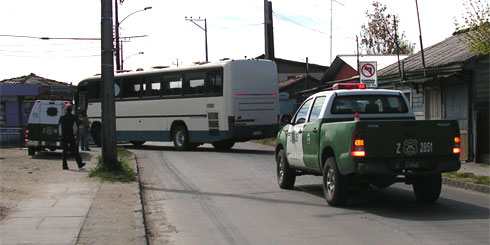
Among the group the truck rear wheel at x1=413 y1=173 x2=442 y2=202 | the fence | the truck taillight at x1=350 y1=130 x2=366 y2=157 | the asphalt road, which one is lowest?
the asphalt road

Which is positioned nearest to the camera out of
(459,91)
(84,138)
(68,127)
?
(68,127)

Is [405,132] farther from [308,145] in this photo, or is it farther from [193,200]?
[193,200]

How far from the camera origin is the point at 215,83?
22.1 metres

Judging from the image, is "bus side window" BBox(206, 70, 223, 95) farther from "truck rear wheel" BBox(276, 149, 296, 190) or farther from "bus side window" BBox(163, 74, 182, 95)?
"truck rear wheel" BBox(276, 149, 296, 190)

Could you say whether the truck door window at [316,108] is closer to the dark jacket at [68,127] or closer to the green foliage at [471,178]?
the green foliage at [471,178]

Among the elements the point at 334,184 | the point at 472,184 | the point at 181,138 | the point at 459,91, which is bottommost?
the point at 472,184

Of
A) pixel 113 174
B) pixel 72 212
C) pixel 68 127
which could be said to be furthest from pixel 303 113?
pixel 68 127

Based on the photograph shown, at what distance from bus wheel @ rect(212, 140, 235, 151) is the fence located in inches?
337

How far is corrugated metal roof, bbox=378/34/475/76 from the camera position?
16.2 m

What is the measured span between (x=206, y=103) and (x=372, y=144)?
48.0 feet

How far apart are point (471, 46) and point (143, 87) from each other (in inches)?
623

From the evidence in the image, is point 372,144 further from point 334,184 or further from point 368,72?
point 368,72

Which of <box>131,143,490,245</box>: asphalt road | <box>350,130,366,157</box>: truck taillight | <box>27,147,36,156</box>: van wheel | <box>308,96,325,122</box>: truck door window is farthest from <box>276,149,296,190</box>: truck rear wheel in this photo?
<box>27,147,36,156</box>: van wheel

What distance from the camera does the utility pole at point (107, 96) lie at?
543 inches
